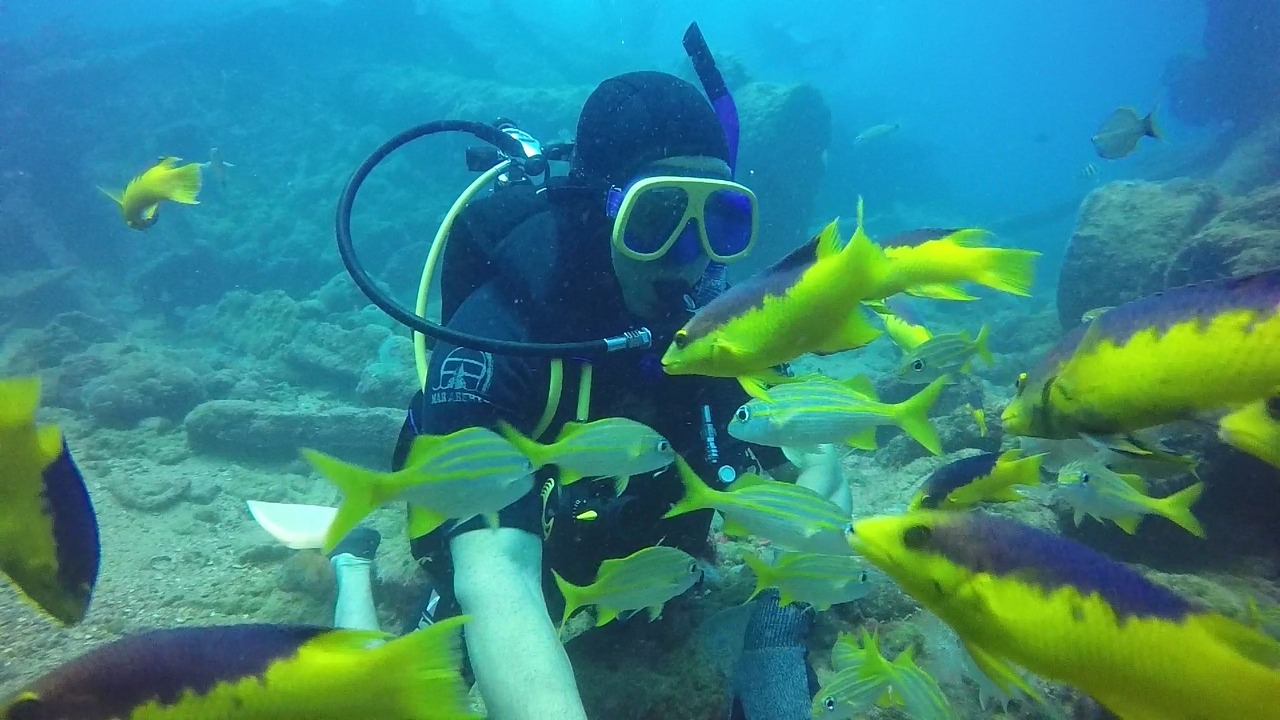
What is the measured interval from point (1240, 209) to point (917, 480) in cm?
445

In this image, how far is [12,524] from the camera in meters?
1.26

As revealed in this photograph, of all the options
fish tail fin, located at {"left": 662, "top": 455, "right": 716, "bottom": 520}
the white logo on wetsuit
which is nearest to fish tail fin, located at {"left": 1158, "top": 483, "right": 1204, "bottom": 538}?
fish tail fin, located at {"left": 662, "top": 455, "right": 716, "bottom": 520}

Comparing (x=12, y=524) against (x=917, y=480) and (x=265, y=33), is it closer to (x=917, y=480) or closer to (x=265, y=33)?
(x=917, y=480)

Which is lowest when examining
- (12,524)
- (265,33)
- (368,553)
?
(368,553)

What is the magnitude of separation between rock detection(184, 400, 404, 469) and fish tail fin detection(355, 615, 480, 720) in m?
7.41

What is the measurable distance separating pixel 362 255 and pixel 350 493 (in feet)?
64.1

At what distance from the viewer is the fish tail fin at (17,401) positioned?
123cm

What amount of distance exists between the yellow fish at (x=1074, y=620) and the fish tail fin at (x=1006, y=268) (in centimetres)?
83

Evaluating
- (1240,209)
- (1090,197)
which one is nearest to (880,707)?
(1240,209)

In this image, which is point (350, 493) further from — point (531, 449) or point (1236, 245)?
point (1236, 245)

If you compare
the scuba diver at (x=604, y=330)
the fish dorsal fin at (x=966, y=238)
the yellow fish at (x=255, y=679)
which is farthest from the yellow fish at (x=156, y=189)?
the fish dorsal fin at (x=966, y=238)

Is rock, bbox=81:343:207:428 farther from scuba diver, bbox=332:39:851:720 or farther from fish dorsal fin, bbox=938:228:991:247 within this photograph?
fish dorsal fin, bbox=938:228:991:247

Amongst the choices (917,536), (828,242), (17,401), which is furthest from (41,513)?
(828,242)

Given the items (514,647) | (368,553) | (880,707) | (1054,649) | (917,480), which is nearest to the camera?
(1054,649)
